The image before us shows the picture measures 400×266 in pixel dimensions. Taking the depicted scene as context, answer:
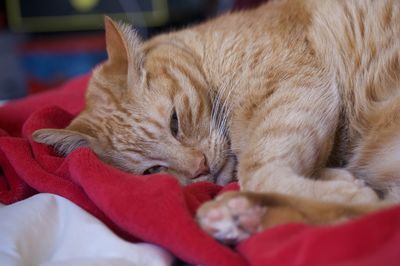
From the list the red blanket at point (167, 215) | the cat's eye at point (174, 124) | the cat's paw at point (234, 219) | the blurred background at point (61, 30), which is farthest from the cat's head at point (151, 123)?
the blurred background at point (61, 30)

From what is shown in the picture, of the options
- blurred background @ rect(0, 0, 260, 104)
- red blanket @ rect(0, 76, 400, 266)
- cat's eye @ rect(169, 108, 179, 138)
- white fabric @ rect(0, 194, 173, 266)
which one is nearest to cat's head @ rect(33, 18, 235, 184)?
cat's eye @ rect(169, 108, 179, 138)

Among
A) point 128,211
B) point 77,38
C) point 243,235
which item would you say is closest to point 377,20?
point 243,235

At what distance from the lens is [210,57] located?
5.24ft

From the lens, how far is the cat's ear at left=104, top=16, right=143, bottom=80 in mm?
1505

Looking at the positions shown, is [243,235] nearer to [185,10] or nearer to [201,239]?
[201,239]

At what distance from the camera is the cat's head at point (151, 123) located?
4.65 feet

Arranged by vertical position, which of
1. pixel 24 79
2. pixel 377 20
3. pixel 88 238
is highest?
pixel 377 20

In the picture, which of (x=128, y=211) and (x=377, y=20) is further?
(x=377, y=20)

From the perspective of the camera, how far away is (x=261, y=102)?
4.70ft

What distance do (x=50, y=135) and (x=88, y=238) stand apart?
16.6 inches

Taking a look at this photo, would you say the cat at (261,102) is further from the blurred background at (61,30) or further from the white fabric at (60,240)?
the blurred background at (61,30)

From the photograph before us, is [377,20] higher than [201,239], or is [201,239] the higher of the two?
[377,20]

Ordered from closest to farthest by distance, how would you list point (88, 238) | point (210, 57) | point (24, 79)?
point (88, 238) < point (210, 57) < point (24, 79)

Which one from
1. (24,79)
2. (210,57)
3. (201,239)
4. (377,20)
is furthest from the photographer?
(24,79)
